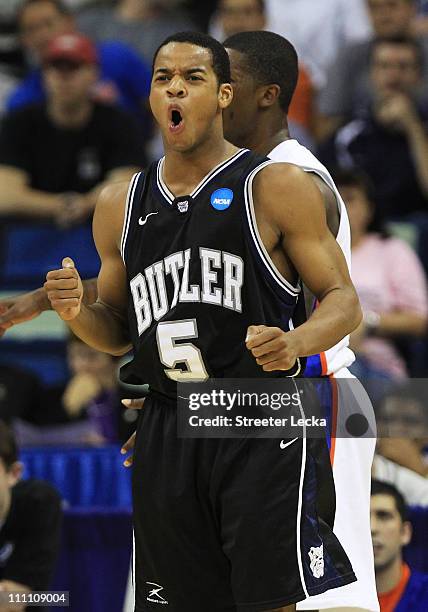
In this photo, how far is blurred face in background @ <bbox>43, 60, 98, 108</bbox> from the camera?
830 centimetres

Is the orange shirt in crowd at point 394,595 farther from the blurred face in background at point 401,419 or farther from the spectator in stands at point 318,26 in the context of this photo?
the spectator in stands at point 318,26

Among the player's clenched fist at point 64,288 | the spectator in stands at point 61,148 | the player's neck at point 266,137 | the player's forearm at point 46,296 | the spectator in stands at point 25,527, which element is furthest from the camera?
the spectator in stands at point 61,148

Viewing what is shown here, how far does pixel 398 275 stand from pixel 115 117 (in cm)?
225

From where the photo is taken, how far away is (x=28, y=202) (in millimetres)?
8445

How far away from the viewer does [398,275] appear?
7.82 metres

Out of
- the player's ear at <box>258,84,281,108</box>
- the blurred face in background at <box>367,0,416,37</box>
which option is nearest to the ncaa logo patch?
the player's ear at <box>258,84,281,108</box>

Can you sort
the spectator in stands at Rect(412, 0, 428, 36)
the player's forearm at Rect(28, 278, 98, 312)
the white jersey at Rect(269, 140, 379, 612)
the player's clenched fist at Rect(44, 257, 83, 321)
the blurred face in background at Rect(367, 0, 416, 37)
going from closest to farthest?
the player's clenched fist at Rect(44, 257, 83, 321)
the player's forearm at Rect(28, 278, 98, 312)
the white jersey at Rect(269, 140, 379, 612)
the blurred face in background at Rect(367, 0, 416, 37)
the spectator in stands at Rect(412, 0, 428, 36)

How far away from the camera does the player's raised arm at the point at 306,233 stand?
3561mm

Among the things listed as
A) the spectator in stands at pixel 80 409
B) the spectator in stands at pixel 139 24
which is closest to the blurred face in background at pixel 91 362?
the spectator in stands at pixel 80 409

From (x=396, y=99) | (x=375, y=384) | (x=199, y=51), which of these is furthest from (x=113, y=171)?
(x=199, y=51)

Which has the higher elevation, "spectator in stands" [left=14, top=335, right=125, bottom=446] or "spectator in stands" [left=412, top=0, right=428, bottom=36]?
"spectator in stands" [left=412, top=0, right=428, bottom=36]

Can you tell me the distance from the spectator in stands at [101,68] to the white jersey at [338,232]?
519cm

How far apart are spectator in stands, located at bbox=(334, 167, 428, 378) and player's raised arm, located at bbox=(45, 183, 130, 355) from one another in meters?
3.76

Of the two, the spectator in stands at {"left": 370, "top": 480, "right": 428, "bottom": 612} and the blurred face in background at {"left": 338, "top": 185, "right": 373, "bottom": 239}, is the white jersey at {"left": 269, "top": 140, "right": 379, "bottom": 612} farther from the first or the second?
the blurred face in background at {"left": 338, "top": 185, "right": 373, "bottom": 239}
